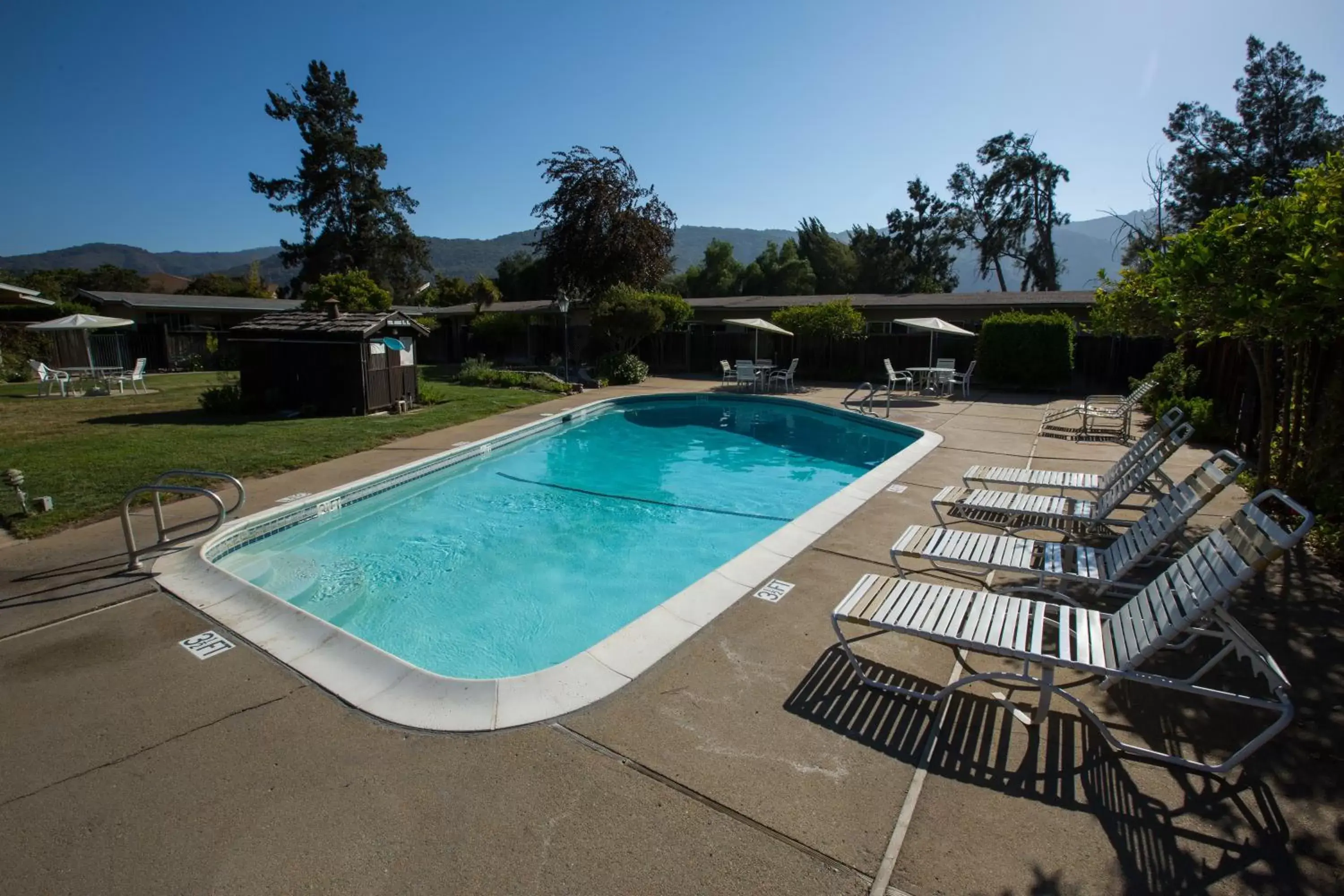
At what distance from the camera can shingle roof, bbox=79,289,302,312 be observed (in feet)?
80.2

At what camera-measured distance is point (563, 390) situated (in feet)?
61.5

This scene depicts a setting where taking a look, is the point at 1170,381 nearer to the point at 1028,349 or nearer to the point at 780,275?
the point at 1028,349

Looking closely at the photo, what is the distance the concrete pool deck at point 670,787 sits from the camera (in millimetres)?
2363

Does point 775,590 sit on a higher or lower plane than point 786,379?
lower

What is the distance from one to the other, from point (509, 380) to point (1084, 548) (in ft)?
57.5

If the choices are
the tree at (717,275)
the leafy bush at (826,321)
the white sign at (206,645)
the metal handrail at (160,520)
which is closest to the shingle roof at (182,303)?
the leafy bush at (826,321)

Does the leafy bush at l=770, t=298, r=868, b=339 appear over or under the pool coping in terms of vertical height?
over

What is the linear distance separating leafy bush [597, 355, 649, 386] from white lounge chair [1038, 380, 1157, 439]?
12.3 m

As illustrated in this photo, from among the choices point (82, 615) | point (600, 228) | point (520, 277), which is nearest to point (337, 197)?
point (520, 277)

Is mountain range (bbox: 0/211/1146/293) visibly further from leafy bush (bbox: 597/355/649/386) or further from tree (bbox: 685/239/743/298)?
leafy bush (bbox: 597/355/649/386)

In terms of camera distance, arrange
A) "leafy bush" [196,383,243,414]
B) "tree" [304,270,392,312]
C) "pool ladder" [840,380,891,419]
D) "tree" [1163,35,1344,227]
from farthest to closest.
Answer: "tree" [1163,35,1344,227] < "tree" [304,270,392,312] < "pool ladder" [840,380,891,419] < "leafy bush" [196,383,243,414]

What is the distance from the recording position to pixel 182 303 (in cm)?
2583

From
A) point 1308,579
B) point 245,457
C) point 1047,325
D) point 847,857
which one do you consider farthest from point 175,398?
point 1047,325

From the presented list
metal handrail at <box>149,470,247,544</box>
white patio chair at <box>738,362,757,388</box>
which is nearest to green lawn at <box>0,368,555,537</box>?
metal handrail at <box>149,470,247,544</box>
